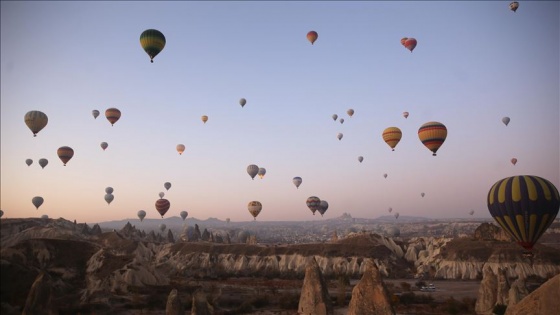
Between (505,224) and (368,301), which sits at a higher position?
(505,224)

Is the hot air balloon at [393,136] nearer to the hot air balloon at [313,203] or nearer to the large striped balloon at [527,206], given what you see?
the hot air balloon at [313,203]

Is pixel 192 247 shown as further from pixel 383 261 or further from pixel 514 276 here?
pixel 514 276

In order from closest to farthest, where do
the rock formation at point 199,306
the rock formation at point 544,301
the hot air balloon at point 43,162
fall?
the rock formation at point 544,301 → the rock formation at point 199,306 → the hot air balloon at point 43,162

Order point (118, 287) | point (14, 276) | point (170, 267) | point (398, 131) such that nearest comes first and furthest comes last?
1. point (14, 276)
2. point (118, 287)
3. point (398, 131)
4. point (170, 267)

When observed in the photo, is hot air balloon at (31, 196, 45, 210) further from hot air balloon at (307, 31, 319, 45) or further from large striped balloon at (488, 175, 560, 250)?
large striped balloon at (488, 175, 560, 250)

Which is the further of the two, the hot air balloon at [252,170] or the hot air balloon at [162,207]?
the hot air balloon at [162,207]

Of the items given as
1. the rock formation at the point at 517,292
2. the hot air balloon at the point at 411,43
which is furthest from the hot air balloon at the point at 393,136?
the rock formation at the point at 517,292

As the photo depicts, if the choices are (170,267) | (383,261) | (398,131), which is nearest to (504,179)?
(398,131)
